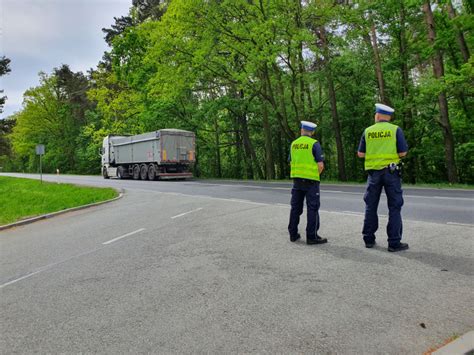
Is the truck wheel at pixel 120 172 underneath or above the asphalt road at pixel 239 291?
above

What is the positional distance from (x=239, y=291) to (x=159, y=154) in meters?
21.5

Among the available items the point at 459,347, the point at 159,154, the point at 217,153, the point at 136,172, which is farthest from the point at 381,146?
the point at 217,153

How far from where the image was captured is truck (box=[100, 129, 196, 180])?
990 inches

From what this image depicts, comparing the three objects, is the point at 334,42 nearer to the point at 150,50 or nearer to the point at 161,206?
the point at 150,50

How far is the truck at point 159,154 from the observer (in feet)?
82.5

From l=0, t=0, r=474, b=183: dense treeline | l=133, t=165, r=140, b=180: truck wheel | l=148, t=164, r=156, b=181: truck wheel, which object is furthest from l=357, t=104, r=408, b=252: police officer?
l=133, t=165, r=140, b=180: truck wheel

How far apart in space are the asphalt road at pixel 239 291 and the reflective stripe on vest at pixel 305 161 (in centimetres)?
110

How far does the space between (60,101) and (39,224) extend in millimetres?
51666

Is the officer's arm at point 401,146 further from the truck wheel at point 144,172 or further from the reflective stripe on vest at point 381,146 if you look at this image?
the truck wheel at point 144,172

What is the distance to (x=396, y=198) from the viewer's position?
212 inches

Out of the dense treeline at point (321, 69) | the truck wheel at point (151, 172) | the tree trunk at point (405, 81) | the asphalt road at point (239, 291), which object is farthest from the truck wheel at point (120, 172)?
the asphalt road at point (239, 291)

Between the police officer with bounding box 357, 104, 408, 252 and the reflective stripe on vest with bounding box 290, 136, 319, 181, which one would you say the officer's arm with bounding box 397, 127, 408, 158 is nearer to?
the police officer with bounding box 357, 104, 408, 252

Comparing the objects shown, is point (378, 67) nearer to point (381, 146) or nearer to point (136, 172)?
point (136, 172)

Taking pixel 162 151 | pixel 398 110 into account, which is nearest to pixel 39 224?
pixel 162 151
